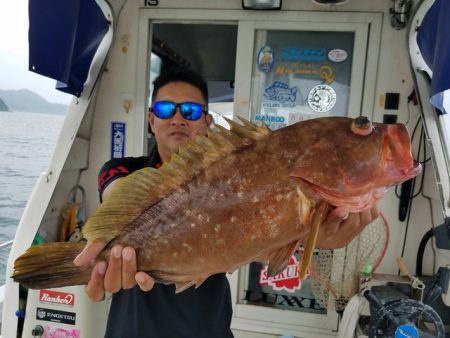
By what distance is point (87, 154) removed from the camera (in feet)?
13.3

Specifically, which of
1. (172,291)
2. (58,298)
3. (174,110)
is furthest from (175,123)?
(58,298)

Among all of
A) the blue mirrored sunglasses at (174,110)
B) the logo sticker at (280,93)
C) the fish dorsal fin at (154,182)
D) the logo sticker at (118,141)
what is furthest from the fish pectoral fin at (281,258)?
the logo sticker at (118,141)

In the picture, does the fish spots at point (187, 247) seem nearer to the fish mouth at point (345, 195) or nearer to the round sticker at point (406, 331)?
the fish mouth at point (345, 195)

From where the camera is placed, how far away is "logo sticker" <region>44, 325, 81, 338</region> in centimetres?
301

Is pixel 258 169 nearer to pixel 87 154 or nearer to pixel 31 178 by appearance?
pixel 87 154

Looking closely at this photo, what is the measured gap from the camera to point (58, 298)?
118 inches

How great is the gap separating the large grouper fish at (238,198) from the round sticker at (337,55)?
2.70 metres

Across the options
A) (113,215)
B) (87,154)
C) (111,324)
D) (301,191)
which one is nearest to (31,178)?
(87,154)

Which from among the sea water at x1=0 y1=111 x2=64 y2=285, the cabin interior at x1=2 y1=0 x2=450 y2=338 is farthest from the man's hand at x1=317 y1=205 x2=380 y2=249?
the sea water at x1=0 y1=111 x2=64 y2=285

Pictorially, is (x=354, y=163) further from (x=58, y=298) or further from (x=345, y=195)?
(x=58, y=298)

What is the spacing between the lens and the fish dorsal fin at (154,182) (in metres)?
1.32

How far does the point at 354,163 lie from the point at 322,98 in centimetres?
270

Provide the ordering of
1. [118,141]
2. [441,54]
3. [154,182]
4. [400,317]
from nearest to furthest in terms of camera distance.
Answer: [154,182] → [441,54] → [400,317] → [118,141]

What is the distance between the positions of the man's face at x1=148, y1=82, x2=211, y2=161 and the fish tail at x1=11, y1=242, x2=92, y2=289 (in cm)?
73
